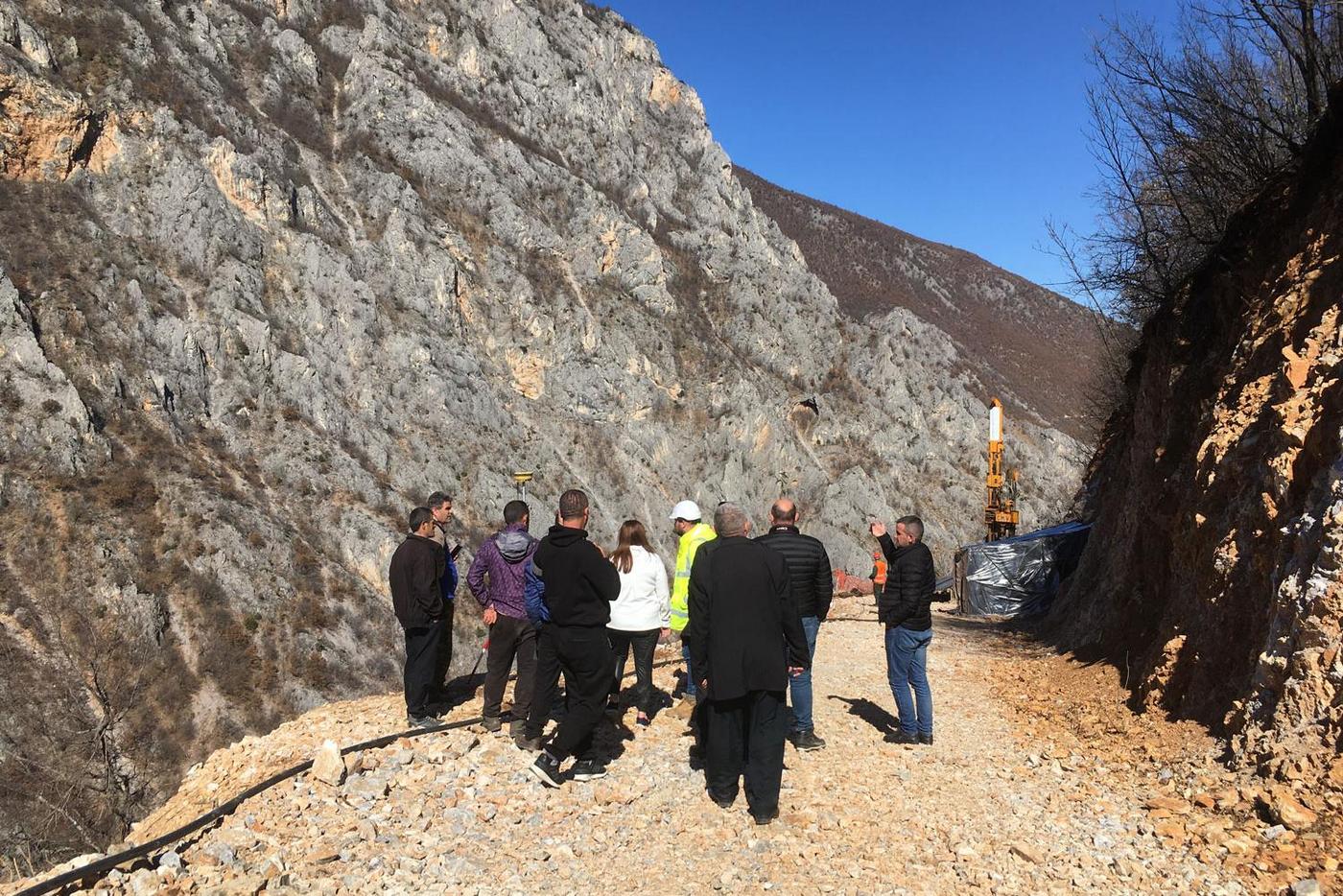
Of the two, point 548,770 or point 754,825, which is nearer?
point 754,825

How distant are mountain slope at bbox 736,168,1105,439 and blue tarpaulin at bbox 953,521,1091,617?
231ft

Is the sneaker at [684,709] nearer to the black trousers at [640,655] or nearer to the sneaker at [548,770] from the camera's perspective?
the black trousers at [640,655]

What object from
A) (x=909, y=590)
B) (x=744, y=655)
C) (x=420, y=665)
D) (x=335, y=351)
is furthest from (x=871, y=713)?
(x=335, y=351)

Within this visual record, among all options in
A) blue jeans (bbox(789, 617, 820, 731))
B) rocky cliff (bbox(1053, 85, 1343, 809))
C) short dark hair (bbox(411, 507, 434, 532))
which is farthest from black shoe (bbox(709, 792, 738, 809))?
short dark hair (bbox(411, 507, 434, 532))

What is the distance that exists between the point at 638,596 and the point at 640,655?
0.71 metres

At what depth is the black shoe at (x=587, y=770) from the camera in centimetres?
553

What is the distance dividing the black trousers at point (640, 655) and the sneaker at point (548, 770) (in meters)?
0.76

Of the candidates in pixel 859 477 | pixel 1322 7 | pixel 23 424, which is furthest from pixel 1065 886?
pixel 859 477

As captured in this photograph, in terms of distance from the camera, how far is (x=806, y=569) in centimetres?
583

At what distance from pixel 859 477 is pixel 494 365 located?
2739 centimetres

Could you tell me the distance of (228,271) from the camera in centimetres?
3906

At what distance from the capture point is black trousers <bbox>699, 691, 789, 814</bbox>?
191 inches

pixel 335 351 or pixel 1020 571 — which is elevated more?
pixel 335 351

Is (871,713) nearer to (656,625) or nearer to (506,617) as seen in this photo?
(656,625)
